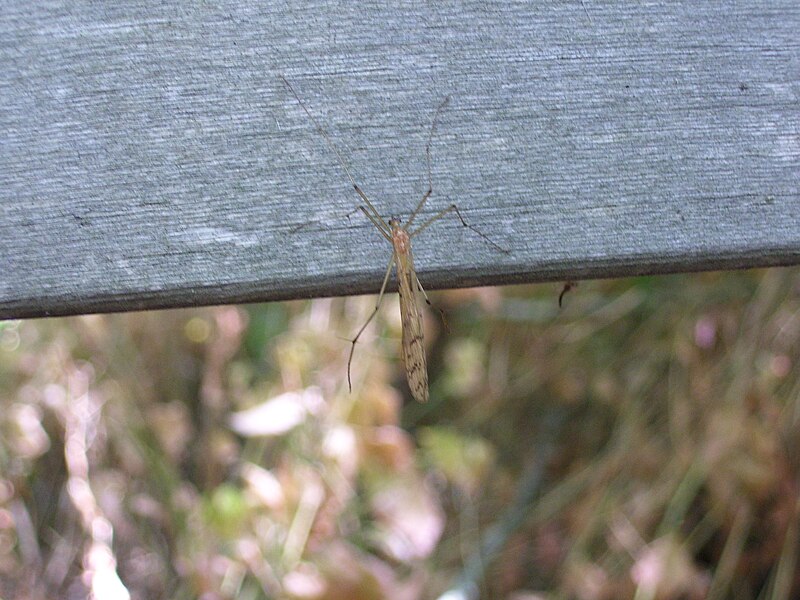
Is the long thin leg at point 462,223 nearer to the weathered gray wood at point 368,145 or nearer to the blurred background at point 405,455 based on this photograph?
the weathered gray wood at point 368,145

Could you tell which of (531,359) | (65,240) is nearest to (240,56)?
(65,240)

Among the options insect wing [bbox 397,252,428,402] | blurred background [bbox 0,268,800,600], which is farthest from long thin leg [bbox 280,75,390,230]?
blurred background [bbox 0,268,800,600]

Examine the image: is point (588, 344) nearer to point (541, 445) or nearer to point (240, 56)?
point (541, 445)

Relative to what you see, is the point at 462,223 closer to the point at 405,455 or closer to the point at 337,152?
the point at 337,152

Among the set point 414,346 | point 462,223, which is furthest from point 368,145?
point 414,346

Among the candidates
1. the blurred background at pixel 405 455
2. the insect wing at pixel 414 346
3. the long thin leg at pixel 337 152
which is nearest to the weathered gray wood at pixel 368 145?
the long thin leg at pixel 337 152
